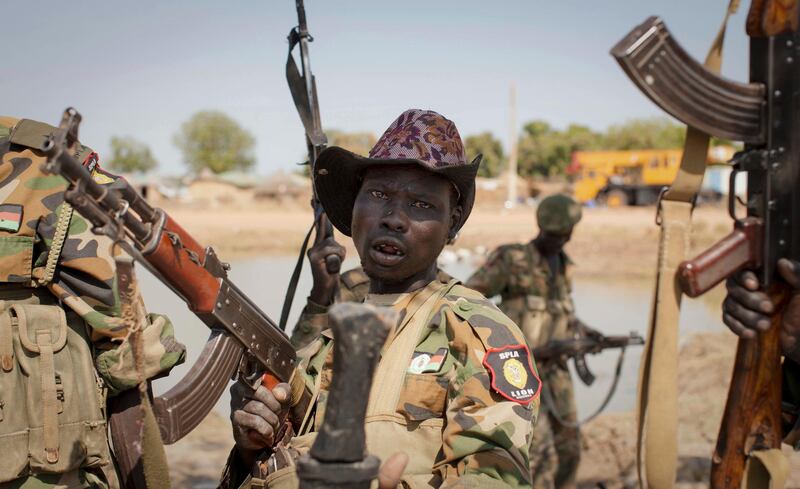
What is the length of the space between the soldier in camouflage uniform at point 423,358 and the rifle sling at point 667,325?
584mm

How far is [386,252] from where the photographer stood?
7.73ft

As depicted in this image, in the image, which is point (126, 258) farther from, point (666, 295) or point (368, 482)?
point (666, 295)

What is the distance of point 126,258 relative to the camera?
1929 mm

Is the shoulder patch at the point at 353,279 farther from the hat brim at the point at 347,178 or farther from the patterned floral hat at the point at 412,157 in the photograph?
the patterned floral hat at the point at 412,157

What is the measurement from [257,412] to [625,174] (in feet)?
123

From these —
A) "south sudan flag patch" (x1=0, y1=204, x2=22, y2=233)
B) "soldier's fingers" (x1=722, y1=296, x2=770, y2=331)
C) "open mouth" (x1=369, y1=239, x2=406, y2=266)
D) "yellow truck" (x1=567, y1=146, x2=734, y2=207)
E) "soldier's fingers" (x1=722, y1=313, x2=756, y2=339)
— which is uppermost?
"yellow truck" (x1=567, y1=146, x2=734, y2=207)

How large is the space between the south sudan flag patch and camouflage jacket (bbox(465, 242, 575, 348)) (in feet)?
13.9

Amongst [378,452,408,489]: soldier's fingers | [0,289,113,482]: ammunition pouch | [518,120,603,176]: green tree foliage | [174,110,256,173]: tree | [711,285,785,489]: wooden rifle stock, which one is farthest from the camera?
[174,110,256,173]: tree

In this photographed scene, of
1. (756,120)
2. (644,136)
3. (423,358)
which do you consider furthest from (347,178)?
(644,136)

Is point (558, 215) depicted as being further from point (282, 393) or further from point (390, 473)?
point (390, 473)

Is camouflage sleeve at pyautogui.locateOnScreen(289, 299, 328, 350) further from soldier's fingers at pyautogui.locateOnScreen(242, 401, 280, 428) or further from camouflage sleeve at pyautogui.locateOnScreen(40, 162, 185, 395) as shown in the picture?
soldier's fingers at pyautogui.locateOnScreen(242, 401, 280, 428)

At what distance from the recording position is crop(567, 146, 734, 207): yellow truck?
117 ft

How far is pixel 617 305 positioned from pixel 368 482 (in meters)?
15.9

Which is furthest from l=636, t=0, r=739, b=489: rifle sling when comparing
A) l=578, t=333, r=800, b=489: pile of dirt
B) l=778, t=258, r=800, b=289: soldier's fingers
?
l=578, t=333, r=800, b=489: pile of dirt
